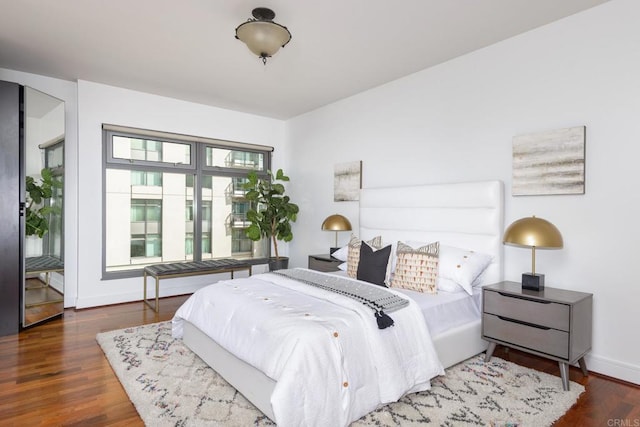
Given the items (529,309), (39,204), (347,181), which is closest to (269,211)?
(347,181)

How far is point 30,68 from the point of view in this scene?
13.1 feet

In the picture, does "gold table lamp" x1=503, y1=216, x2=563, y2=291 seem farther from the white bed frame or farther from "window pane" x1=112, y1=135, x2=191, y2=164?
"window pane" x1=112, y1=135, x2=191, y2=164

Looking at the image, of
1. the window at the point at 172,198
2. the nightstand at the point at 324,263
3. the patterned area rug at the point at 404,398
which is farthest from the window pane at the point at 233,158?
the patterned area rug at the point at 404,398

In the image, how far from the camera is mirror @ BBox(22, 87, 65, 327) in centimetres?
366

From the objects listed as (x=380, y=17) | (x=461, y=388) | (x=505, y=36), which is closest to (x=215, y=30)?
(x=380, y=17)

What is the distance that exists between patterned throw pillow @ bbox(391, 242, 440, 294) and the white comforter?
524 mm

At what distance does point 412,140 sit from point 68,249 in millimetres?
4246

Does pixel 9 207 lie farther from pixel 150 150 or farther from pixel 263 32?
pixel 263 32

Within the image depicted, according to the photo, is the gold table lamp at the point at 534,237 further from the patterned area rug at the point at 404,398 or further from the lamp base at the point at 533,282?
the patterned area rug at the point at 404,398

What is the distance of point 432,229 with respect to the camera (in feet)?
12.0

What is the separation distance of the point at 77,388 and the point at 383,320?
2.09m

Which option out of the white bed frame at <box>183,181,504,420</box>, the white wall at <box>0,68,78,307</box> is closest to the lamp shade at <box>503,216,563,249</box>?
the white bed frame at <box>183,181,504,420</box>

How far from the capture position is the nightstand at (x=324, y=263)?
4359 mm

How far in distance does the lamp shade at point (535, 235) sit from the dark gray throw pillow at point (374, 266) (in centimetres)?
99
